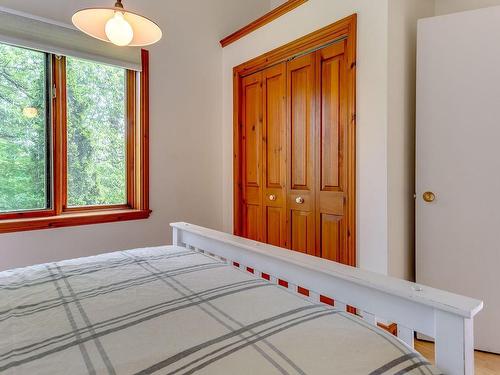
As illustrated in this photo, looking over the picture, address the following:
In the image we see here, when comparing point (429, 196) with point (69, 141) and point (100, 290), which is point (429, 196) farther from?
point (69, 141)

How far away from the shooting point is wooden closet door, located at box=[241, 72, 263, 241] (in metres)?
2.70

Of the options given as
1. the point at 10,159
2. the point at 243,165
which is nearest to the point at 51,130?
the point at 10,159

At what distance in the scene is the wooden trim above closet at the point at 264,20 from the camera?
2.28 meters

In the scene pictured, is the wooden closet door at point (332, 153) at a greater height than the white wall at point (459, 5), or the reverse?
the white wall at point (459, 5)

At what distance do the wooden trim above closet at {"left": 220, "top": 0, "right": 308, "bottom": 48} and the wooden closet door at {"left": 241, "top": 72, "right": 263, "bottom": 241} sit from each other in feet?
1.23

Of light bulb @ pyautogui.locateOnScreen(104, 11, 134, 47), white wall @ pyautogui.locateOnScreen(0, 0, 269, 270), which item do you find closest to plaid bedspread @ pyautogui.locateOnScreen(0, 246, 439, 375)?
light bulb @ pyautogui.locateOnScreen(104, 11, 134, 47)

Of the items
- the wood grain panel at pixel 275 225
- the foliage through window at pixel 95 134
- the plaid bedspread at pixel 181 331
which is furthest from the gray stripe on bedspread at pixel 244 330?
the foliage through window at pixel 95 134

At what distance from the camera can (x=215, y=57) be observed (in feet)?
9.79

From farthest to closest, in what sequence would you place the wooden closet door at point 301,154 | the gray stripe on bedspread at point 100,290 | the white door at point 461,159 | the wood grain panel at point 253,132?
1. the wood grain panel at point 253,132
2. the wooden closet door at point 301,154
3. the white door at point 461,159
4. the gray stripe on bedspread at point 100,290

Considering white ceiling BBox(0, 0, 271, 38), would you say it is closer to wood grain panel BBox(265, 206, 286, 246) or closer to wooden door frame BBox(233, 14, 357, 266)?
wooden door frame BBox(233, 14, 357, 266)

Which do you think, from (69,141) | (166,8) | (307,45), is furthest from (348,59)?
(69,141)

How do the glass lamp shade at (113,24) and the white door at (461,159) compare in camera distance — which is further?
the white door at (461,159)

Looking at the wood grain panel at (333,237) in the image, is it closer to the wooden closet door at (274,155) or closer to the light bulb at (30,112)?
the wooden closet door at (274,155)

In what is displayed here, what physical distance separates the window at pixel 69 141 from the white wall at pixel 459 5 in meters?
2.15
